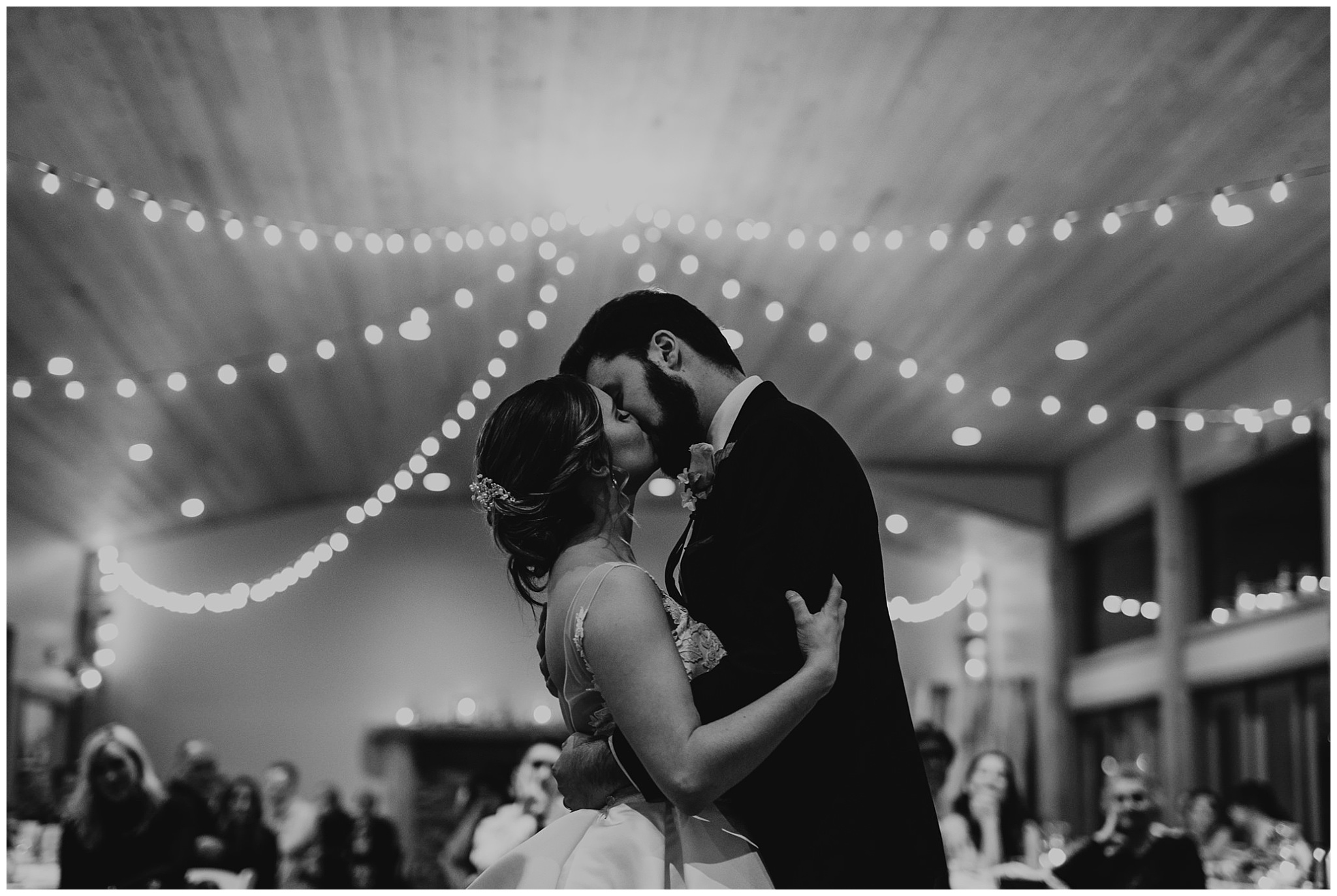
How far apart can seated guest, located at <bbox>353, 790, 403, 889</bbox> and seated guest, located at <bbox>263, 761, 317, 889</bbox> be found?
0.26m

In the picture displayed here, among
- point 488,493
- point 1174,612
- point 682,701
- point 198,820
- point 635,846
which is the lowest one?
point 198,820

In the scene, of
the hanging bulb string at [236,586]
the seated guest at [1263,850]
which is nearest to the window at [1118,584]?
the seated guest at [1263,850]

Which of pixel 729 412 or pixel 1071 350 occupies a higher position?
pixel 1071 350

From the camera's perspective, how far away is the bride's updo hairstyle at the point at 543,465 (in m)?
1.66

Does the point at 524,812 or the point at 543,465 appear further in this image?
the point at 524,812

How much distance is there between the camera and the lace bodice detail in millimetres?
1527

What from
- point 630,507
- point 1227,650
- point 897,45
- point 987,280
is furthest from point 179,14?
point 1227,650

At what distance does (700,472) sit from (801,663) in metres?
0.26

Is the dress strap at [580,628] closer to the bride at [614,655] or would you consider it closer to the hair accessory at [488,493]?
the bride at [614,655]

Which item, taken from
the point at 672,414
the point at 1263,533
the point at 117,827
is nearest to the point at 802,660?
the point at 672,414

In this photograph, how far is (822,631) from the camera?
4.78 ft

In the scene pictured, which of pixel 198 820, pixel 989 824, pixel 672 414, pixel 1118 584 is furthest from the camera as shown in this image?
pixel 1118 584

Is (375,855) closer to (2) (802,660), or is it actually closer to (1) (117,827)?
(1) (117,827)

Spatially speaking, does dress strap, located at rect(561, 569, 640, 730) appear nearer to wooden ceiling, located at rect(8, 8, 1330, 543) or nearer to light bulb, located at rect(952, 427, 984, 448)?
wooden ceiling, located at rect(8, 8, 1330, 543)
